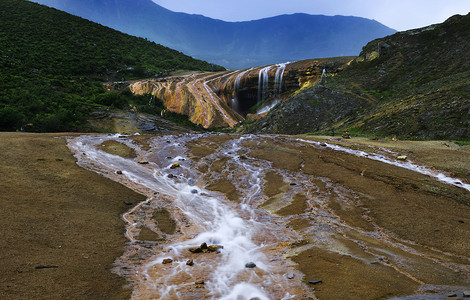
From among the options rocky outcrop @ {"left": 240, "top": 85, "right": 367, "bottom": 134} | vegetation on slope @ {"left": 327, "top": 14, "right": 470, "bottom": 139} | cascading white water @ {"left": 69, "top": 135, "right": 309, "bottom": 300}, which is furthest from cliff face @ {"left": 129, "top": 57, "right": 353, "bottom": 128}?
cascading white water @ {"left": 69, "top": 135, "right": 309, "bottom": 300}

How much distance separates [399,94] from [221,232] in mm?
32576

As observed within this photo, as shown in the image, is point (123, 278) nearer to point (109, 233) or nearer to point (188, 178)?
point (109, 233)

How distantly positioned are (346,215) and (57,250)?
9.87 meters

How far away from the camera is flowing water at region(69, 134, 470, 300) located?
6.84m

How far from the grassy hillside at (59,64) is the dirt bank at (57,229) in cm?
1680

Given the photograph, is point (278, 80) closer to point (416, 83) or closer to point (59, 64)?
point (416, 83)

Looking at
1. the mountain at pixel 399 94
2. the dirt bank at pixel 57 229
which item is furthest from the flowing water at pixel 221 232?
the mountain at pixel 399 94

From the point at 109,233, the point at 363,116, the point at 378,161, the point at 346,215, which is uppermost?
the point at 363,116

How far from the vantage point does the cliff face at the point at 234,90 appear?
49.6 m

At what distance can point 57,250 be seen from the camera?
7.32 metres

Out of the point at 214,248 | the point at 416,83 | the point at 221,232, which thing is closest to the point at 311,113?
the point at 416,83

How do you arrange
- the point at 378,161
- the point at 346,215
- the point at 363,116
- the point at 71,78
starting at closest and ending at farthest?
the point at 346,215, the point at 378,161, the point at 363,116, the point at 71,78

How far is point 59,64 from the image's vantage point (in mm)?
48656

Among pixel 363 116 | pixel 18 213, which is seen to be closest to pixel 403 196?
pixel 18 213
